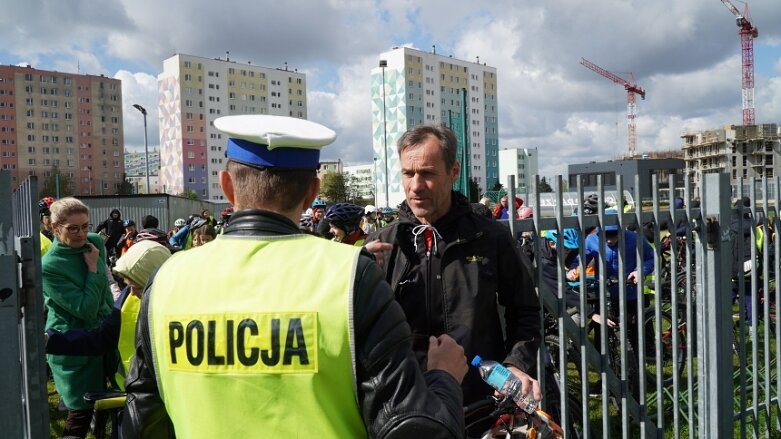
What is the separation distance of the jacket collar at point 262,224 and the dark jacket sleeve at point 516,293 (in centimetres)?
125

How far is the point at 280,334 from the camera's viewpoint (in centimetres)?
152

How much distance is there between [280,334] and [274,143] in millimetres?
481

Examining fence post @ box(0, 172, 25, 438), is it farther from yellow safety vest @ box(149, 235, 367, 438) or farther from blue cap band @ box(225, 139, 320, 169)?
blue cap band @ box(225, 139, 320, 169)

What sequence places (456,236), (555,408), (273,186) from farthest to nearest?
(555,408)
(456,236)
(273,186)

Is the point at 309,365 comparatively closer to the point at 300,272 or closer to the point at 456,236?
the point at 300,272

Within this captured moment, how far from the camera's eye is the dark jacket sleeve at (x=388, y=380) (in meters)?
1.47

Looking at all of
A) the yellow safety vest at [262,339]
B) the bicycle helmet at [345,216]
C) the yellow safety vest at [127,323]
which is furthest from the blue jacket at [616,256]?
the yellow safety vest at [262,339]

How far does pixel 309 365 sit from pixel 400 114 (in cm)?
10409

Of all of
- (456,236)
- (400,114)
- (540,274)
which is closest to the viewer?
(456,236)

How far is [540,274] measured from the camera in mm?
2887

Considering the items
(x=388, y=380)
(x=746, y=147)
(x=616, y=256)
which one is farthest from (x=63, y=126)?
(x=746, y=147)

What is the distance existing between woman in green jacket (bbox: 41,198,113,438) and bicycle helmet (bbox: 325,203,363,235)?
2.18 m

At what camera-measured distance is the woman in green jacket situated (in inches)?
166

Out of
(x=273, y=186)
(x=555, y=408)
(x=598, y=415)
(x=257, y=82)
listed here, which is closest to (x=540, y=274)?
(x=555, y=408)
